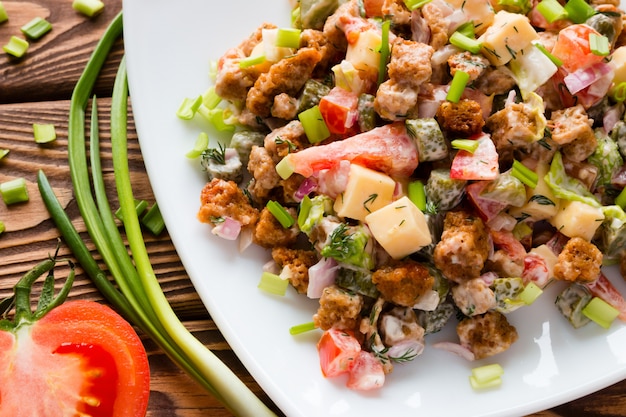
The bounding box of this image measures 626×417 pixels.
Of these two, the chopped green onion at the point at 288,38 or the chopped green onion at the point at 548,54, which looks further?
the chopped green onion at the point at 288,38

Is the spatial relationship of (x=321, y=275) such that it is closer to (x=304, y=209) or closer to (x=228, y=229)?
(x=304, y=209)

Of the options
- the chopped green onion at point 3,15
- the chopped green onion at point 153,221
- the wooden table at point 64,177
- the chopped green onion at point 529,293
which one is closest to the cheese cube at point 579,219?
the chopped green onion at point 529,293

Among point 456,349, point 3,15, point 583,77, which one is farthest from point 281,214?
point 3,15

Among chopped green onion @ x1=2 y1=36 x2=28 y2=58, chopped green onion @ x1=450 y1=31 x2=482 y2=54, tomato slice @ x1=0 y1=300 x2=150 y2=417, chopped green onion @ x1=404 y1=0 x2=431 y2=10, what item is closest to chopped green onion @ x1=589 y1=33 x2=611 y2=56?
chopped green onion @ x1=450 y1=31 x2=482 y2=54

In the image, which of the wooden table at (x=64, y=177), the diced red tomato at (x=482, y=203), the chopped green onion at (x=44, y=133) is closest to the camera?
the diced red tomato at (x=482, y=203)

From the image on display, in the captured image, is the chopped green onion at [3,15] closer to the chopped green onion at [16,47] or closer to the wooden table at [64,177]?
the wooden table at [64,177]

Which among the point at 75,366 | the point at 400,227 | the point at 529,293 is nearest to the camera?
the point at 400,227
